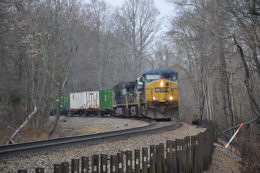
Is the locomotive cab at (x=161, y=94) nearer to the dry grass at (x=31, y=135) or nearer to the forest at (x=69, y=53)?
the forest at (x=69, y=53)

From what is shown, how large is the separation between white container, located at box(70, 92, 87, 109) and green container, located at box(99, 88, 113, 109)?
8.39 ft

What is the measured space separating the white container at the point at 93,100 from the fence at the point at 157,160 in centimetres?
2198

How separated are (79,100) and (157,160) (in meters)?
26.6

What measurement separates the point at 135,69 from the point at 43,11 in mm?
21275

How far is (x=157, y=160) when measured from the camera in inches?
230

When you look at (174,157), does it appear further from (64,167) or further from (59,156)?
(59,156)

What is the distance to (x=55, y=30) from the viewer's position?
667 inches

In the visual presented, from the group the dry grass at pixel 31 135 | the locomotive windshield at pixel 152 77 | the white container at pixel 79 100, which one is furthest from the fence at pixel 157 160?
the white container at pixel 79 100

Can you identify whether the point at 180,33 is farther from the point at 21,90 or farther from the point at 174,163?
the point at 174,163

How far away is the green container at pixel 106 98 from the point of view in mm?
26922

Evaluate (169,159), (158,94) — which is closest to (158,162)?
(169,159)

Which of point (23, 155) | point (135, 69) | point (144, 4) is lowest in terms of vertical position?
point (23, 155)

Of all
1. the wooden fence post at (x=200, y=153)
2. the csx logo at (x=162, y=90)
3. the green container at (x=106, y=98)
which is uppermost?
the csx logo at (x=162, y=90)

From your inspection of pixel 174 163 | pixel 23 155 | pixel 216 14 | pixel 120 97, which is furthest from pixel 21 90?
pixel 174 163
